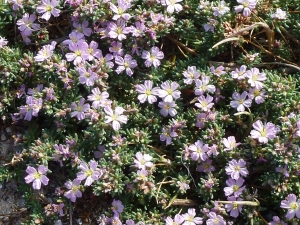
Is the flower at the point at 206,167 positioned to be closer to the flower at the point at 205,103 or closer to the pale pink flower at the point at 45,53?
the flower at the point at 205,103

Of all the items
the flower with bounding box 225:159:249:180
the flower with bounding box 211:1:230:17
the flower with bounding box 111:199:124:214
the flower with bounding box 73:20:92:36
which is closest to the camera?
the flower with bounding box 225:159:249:180

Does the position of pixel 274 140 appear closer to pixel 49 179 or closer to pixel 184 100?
pixel 184 100

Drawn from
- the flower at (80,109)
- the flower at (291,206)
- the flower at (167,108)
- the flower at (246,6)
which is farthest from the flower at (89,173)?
the flower at (246,6)

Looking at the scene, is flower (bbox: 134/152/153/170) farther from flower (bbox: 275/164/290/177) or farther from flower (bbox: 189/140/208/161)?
flower (bbox: 275/164/290/177)

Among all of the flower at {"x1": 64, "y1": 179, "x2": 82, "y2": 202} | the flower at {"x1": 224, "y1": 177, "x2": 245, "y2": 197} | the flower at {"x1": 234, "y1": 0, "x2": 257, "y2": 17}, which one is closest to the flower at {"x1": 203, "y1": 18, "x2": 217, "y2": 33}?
the flower at {"x1": 234, "y1": 0, "x2": 257, "y2": 17}

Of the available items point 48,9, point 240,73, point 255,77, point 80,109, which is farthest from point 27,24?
point 255,77

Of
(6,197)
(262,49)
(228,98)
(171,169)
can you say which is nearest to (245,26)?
(262,49)
